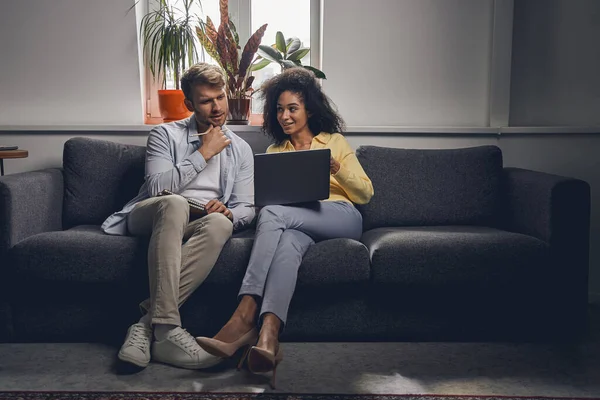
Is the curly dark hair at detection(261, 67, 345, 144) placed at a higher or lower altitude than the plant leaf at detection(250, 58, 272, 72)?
lower

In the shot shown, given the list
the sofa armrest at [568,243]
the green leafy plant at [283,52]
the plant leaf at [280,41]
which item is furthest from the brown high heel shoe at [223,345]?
the plant leaf at [280,41]

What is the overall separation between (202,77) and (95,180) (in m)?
0.71

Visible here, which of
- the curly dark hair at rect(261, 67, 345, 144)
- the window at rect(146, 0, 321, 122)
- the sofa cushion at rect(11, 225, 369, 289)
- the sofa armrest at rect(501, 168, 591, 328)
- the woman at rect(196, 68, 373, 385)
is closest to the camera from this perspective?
the woman at rect(196, 68, 373, 385)

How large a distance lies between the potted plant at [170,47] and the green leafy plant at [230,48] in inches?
5.8

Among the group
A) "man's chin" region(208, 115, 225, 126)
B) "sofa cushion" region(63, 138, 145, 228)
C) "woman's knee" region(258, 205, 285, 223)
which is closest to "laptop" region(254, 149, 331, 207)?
"woman's knee" region(258, 205, 285, 223)

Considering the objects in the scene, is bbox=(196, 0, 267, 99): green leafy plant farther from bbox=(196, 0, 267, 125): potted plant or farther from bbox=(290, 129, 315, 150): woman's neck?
bbox=(290, 129, 315, 150): woman's neck

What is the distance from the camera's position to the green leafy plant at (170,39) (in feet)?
10.3

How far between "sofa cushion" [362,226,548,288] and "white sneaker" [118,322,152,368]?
81 centimetres

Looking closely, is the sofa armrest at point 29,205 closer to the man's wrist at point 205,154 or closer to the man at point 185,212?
the man at point 185,212

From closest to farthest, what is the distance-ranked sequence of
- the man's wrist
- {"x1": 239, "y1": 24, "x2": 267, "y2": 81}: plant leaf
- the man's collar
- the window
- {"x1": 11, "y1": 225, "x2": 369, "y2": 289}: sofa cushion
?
{"x1": 11, "y1": 225, "x2": 369, "y2": 289}: sofa cushion, the man's wrist, the man's collar, {"x1": 239, "y1": 24, "x2": 267, "y2": 81}: plant leaf, the window

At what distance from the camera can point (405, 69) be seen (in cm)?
319

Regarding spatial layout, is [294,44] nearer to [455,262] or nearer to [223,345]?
[455,262]

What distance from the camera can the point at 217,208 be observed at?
2.32 metres

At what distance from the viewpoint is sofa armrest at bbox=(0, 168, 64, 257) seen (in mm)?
2186
